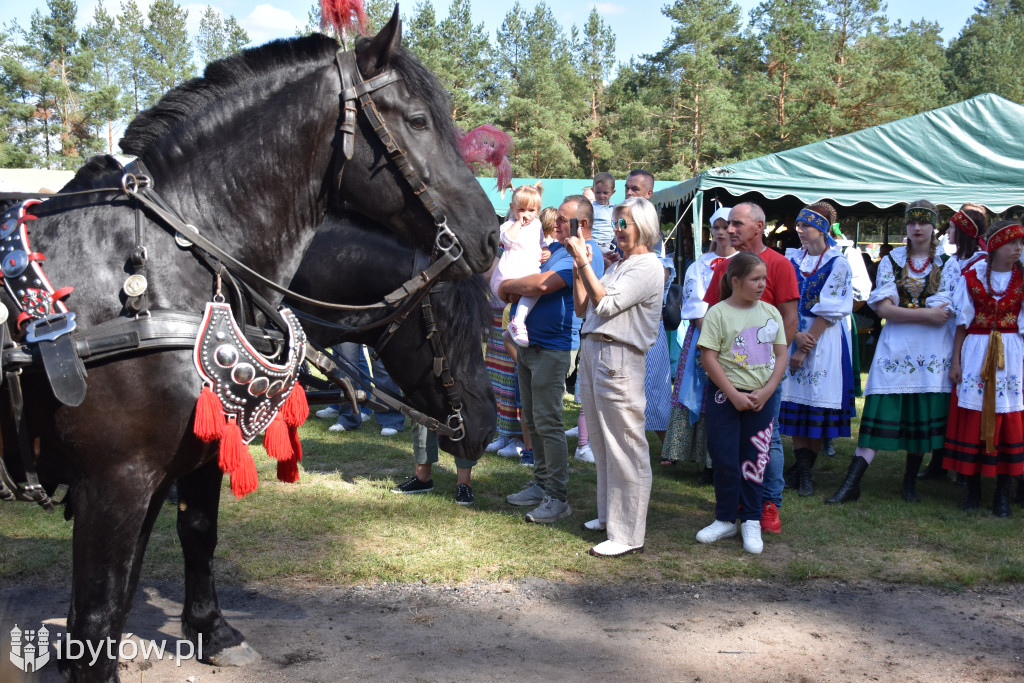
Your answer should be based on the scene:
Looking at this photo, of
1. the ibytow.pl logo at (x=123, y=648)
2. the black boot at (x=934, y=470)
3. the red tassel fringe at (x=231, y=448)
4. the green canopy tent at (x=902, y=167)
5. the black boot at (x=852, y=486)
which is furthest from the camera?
the green canopy tent at (x=902, y=167)

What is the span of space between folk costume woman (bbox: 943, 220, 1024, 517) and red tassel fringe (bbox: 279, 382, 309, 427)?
4.64 metres

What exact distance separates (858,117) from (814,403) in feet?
96.5

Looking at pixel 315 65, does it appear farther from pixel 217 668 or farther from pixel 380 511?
pixel 380 511

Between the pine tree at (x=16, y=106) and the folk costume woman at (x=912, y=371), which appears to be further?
the pine tree at (x=16, y=106)

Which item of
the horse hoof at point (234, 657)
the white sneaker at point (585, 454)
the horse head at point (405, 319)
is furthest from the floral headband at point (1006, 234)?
the horse hoof at point (234, 657)

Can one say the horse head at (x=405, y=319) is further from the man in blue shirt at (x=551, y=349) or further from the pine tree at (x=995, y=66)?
the pine tree at (x=995, y=66)

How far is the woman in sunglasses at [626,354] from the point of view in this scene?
421cm

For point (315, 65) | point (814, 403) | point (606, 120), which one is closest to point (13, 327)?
point (315, 65)

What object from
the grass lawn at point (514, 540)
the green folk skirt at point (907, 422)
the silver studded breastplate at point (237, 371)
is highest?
the silver studded breastplate at point (237, 371)

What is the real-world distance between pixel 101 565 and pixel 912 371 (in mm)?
5140

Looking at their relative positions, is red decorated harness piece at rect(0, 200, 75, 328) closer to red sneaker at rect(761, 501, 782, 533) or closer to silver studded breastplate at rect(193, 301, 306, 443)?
silver studded breastplate at rect(193, 301, 306, 443)

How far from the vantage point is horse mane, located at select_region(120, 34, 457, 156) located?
7.54 ft

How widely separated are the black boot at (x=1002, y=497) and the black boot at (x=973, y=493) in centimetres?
12

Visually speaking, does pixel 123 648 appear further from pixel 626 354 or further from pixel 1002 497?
pixel 1002 497
